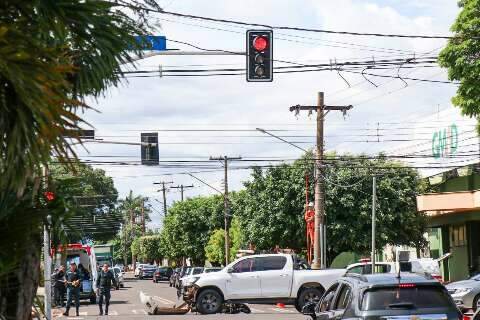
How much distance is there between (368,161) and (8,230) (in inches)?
1649

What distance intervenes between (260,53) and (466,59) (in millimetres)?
8702

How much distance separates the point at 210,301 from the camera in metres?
27.6

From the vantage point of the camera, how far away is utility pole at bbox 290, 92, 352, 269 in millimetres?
35688

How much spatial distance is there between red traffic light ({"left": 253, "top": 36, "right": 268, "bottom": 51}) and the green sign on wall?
965 inches

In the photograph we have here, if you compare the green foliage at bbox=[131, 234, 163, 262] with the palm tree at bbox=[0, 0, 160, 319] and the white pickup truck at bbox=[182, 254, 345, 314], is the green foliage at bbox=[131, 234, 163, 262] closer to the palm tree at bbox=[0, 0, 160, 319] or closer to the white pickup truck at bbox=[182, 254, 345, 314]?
the white pickup truck at bbox=[182, 254, 345, 314]

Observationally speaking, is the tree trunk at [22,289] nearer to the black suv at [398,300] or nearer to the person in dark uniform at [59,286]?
the black suv at [398,300]

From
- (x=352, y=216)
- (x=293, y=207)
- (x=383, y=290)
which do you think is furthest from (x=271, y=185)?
(x=383, y=290)

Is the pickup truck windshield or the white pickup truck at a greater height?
the pickup truck windshield

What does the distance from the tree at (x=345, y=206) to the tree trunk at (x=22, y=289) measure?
3765 centimetres

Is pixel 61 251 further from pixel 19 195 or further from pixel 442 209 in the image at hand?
pixel 442 209

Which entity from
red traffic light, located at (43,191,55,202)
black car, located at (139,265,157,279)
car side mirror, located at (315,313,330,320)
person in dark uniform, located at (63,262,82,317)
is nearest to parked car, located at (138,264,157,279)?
black car, located at (139,265,157,279)

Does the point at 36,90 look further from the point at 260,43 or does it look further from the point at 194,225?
the point at 194,225

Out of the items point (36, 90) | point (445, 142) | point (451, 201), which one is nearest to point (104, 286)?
point (451, 201)

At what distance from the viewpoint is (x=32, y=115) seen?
5.37 m
